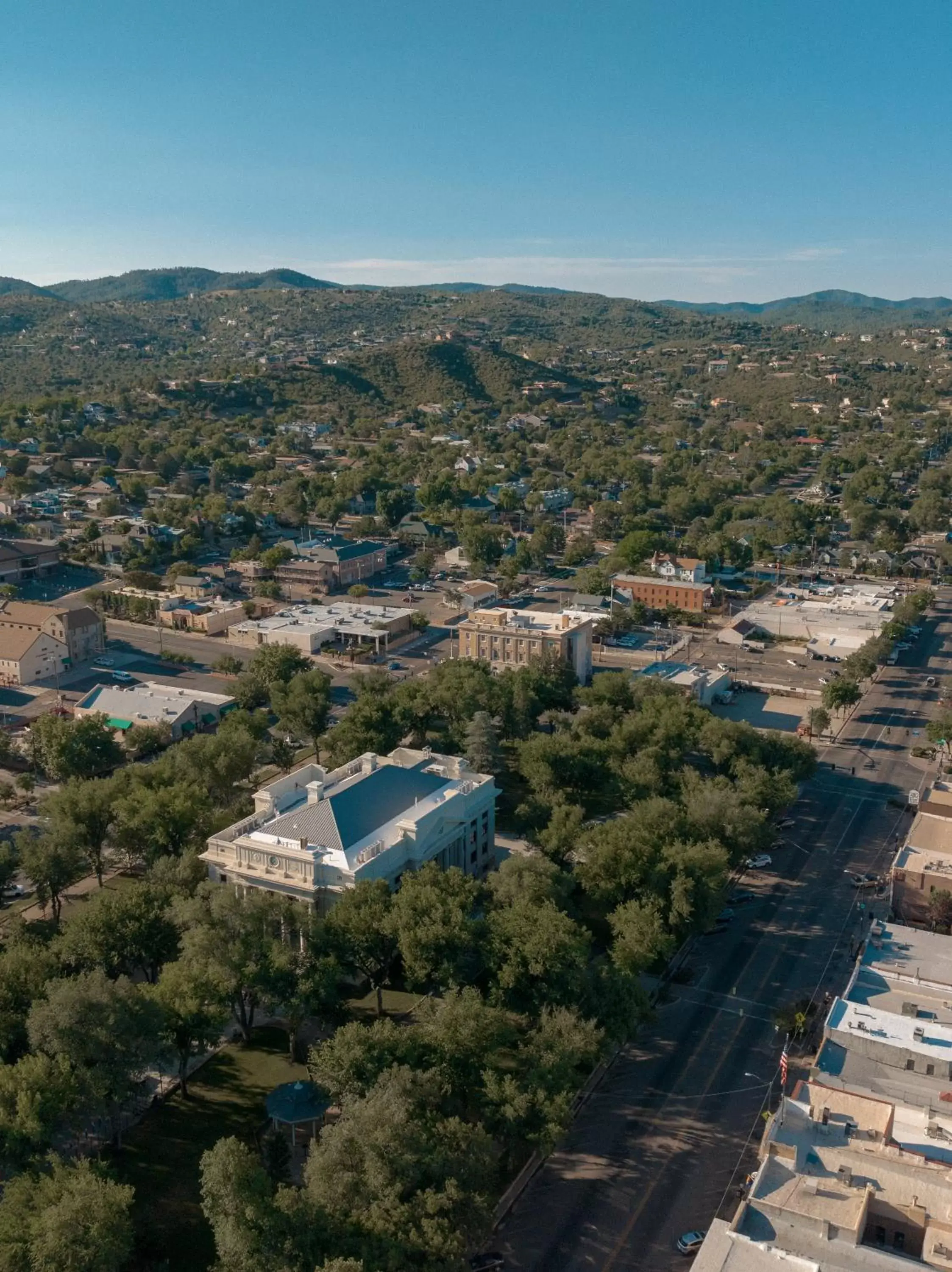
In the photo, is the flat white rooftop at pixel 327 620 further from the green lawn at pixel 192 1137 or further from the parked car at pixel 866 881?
the green lawn at pixel 192 1137

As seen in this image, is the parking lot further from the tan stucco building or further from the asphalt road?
the tan stucco building

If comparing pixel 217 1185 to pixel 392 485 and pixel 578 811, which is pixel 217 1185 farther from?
pixel 392 485

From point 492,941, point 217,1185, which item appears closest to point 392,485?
point 492,941

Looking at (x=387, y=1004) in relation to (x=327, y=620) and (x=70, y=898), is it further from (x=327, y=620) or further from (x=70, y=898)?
(x=327, y=620)

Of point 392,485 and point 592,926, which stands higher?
point 392,485

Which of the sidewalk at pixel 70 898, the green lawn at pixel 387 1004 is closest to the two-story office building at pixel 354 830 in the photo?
the green lawn at pixel 387 1004

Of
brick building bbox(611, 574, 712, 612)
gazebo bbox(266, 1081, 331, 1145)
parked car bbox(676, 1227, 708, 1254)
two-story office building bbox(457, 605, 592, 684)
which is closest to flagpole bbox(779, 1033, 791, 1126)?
parked car bbox(676, 1227, 708, 1254)

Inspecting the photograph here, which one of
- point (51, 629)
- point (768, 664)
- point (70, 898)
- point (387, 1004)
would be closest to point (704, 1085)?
point (387, 1004)
